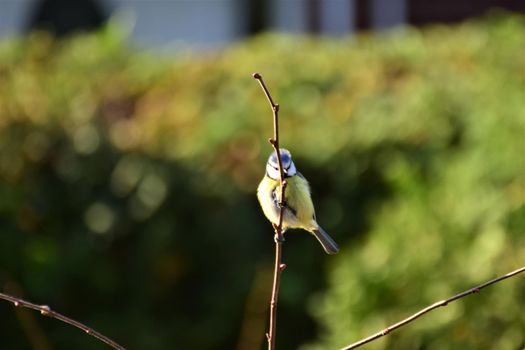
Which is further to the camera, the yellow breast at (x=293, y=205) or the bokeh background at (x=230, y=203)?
the bokeh background at (x=230, y=203)

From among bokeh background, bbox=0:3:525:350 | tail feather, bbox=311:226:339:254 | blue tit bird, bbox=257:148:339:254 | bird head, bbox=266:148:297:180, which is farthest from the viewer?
bokeh background, bbox=0:3:525:350

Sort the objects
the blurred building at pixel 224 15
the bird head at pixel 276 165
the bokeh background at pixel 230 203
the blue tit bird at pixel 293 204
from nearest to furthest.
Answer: the bird head at pixel 276 165
the blue tit bird at pixel 293 204
the bokeh background at pixel 230 203
the blurred building at pixel 224 15

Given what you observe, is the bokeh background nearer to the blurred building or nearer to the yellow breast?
the yellow breast

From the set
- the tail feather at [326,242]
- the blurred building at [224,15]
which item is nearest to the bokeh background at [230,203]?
the tail feather at [326,242]

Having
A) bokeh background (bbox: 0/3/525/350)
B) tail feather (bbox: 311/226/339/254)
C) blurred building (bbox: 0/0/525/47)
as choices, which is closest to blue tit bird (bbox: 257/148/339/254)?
tail feather (bbox: 311/226/339/254)

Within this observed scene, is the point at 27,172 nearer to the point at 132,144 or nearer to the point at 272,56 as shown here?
the point at 132,144

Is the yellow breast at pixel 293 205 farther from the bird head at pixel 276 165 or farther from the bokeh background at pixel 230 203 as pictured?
the bokeh background at pixel 230 203

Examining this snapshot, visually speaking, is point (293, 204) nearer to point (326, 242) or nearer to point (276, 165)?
point (326, 242)
